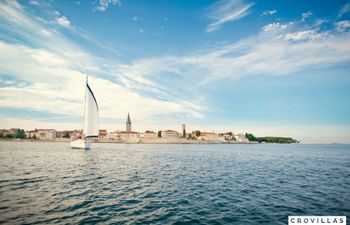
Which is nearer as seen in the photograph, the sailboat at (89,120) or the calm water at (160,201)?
the calm water at (160,201)

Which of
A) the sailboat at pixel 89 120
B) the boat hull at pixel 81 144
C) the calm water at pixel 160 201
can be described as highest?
the sailboat at pixel 89 120

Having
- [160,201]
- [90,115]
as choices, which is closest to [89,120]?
[90,115]

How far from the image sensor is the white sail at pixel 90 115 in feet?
236

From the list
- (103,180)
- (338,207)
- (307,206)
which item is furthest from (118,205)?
(338,207)

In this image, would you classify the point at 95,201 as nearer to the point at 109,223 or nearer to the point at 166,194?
the point at 109,223

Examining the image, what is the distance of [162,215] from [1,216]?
8538 mm

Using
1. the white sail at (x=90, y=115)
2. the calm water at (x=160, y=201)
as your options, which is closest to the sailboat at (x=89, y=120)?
the white sail at (x=90, y=115)

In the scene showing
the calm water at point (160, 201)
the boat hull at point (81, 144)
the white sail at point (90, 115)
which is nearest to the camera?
the calm water at point (160, 201)

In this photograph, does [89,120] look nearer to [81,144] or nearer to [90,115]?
[90,115]

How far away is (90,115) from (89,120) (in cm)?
180

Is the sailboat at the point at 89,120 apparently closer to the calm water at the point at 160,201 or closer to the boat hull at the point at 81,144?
the boat hull at the point at 81,144

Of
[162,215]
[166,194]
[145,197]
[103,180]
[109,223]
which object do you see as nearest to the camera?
[109,223]

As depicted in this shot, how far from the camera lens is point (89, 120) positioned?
72.8m

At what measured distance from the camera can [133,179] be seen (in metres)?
22.9
